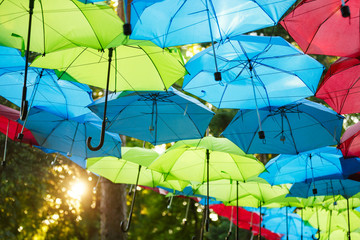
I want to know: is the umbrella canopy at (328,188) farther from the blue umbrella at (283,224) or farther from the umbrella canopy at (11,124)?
the umbrella canopy at (11,124)

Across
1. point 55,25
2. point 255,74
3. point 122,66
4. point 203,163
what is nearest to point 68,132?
point 122,66

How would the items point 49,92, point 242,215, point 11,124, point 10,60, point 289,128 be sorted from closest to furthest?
point 10,60 → point 49,92 → point 11,124 → point 289,128 → point 242,215

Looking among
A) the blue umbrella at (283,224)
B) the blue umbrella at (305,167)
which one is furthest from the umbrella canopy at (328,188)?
the blue umbrella at (283,224)

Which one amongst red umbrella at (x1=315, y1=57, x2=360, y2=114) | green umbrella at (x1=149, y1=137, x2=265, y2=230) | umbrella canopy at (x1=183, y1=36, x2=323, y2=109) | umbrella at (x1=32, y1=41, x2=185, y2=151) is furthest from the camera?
green umbrella at (x1=149, y1=137, x2=265, y2=230)

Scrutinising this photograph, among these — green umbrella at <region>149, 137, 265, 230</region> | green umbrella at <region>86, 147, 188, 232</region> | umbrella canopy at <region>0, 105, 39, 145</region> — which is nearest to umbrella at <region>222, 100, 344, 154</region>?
green umbrella at <region>149, 137, 265, 230</region>

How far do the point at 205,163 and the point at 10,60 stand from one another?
13.8 feet

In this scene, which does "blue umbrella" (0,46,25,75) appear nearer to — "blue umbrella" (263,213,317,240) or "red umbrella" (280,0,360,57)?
"red umbrella" (280,0,360,57)

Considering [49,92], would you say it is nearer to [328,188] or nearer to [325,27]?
[325,27]

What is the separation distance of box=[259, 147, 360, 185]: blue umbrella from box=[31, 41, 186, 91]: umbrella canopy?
11.8 feet

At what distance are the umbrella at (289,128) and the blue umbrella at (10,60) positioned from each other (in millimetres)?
3512

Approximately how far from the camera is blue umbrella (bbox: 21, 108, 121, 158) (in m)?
7.43

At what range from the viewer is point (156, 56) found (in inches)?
230

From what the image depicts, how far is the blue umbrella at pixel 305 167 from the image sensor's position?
849 centimetres

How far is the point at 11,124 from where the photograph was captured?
7258 mm
